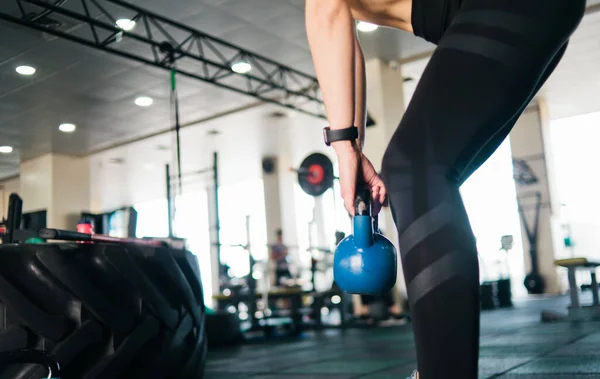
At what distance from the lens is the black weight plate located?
20.7 feet

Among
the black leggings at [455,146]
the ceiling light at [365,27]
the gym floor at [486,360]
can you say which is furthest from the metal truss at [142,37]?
the black leggings at [455,146]

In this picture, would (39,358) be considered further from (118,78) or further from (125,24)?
(118,78)

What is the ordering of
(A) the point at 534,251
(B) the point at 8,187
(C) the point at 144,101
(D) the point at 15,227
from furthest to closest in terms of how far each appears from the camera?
A: (B) the point at 8,187 → (A) the point at 534,251 → (C) the point at 144,101 → (D) the point at 15,227

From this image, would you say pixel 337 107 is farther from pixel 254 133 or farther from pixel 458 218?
pixel 254 133

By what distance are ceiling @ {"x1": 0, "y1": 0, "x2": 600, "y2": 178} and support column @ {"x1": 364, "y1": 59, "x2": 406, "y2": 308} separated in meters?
0.24

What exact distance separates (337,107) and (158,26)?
5922mm

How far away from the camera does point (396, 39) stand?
7.46 metres

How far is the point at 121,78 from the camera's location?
7.98 metres

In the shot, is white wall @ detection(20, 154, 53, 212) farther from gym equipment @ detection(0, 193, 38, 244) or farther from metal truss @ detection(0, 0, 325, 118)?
gym equipment @ detection(0, 193, 38, 244)

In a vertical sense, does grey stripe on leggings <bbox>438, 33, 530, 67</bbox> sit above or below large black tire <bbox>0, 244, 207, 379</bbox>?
above

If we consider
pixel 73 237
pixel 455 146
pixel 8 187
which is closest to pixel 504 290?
pixel 73 237

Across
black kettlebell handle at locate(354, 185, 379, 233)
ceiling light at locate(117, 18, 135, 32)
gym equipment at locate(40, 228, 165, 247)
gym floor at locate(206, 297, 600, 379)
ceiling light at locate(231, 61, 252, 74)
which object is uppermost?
ceiling light at locate(117, 18, 135, 32)

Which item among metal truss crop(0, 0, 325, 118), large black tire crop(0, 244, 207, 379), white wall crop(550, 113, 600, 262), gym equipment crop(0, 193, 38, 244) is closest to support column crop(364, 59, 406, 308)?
metal truss crop(0, 0, 325, 118)

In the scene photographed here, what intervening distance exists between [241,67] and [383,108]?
1992 mm
